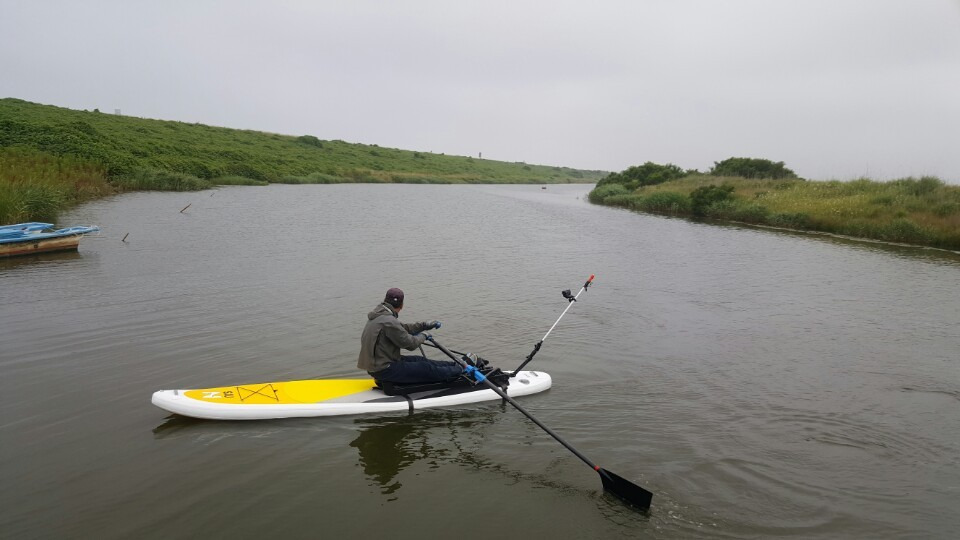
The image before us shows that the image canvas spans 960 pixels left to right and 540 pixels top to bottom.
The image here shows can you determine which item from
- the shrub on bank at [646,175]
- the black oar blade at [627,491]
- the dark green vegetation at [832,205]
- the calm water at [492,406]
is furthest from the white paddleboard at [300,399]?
the shrub on bank at [646,175]

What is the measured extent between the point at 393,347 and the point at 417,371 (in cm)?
54

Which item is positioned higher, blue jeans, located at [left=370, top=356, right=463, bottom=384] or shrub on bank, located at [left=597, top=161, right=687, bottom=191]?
shrub on bank, located at [left=597, top=161, right=687, bottom=191]

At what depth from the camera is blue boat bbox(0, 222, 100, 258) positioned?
55.3 ft

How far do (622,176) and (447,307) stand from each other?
55.2 metres

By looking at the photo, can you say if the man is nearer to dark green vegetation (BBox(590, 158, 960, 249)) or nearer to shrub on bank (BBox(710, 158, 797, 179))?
dark green vegetation (BBox(590, 158, 960, 249))

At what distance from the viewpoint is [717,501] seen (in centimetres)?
664

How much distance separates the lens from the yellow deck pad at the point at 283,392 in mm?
7984

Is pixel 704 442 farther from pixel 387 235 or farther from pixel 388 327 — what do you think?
pixel 387 235

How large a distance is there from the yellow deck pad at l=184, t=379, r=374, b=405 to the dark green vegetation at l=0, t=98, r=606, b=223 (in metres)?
17.1

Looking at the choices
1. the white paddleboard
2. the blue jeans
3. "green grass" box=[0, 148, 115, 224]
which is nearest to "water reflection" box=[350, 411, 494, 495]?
the white paddleboard

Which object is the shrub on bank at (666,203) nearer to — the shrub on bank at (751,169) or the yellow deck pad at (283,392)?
the shrub on bank at (751,169)

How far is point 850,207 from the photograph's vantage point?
30.3 meters

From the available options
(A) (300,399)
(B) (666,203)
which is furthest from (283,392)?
(B) (666,203)

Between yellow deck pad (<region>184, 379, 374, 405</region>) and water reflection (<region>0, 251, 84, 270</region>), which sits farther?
water reflection (<region>0, 251, 84, 270</region>)
